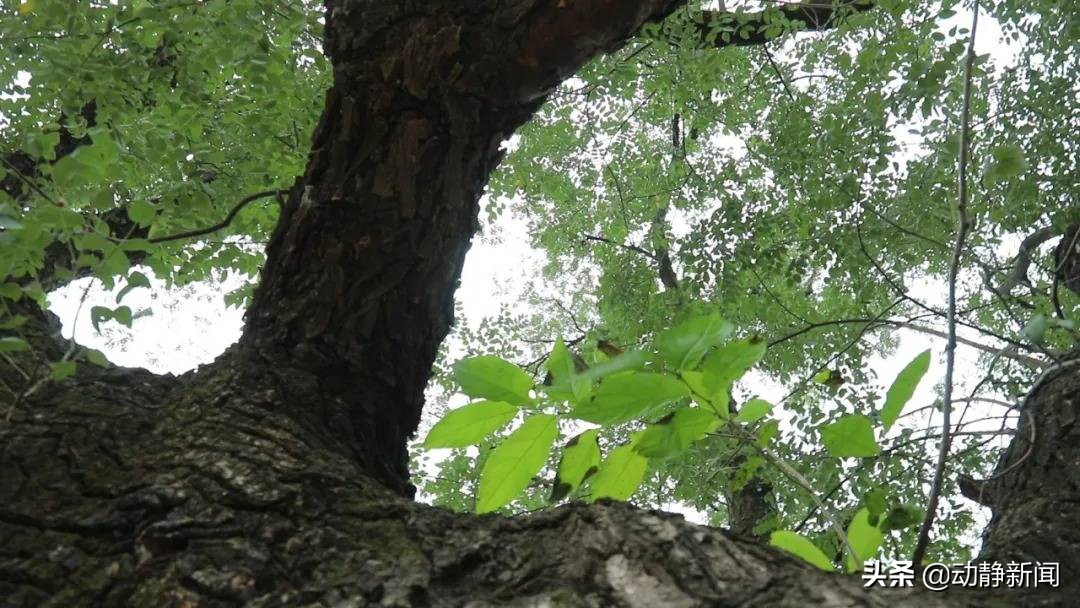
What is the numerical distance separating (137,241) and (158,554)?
0.42 m

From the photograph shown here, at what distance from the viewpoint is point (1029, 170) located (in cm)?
344

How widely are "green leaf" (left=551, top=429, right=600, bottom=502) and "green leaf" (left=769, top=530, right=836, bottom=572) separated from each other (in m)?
0.27

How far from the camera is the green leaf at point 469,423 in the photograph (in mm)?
840

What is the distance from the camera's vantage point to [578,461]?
0.94 meters

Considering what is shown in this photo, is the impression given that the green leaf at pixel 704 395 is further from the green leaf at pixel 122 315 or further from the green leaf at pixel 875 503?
the green leaf at pixel 122 315

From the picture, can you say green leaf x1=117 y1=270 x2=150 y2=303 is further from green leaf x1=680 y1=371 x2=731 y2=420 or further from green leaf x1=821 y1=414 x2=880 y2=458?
green leaf x1=821 y1=414 x2=880 y2=458

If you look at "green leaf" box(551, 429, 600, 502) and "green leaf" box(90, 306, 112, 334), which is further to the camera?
"green leaf" box(90, 306, 112, 334)

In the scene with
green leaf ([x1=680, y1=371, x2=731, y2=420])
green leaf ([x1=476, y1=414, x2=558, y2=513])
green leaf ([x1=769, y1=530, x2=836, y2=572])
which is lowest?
green leaf ([x1=476, y1=414, x2=558, y2=513])

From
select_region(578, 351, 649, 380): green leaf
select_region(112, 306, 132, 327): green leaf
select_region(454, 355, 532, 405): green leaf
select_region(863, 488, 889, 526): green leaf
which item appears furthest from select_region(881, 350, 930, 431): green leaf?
select_region(112, 306, 132, 327): green leaf

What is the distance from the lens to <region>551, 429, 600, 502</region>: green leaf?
94cm

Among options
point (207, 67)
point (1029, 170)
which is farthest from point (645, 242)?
point (207, 67)

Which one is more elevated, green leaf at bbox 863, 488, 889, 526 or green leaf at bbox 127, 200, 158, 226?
green leaf at bbox 127, 200, 158, 226

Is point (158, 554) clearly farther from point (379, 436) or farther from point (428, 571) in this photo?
point (379, 436)

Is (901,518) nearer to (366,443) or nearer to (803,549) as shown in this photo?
(803,549)
